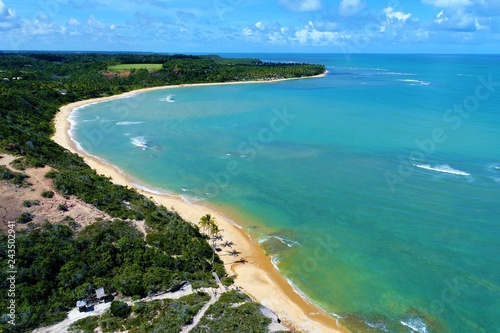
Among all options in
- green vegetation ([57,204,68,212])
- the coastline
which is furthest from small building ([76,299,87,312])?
the coastline

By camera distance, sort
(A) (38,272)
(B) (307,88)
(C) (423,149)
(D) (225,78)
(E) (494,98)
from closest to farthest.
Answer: (A) (38,272) → (C) (423,149) → (E) (494,98) → (B) (307,88) → (D) (225,78)

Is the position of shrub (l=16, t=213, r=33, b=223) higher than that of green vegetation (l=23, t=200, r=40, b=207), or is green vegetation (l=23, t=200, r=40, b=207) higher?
green vegetation (l=23, t=200, r=40, b=207)

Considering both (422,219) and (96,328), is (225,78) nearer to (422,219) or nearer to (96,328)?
(422,219)

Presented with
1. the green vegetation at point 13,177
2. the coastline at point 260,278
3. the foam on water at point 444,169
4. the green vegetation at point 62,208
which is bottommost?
the coastline at point 260,278

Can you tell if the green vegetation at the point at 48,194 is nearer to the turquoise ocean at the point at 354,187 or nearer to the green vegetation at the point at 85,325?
the green vegetation at the point at 85,325

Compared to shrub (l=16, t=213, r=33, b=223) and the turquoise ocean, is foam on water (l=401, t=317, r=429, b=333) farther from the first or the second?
shrub (l=16, t=213, r=33, b=223)

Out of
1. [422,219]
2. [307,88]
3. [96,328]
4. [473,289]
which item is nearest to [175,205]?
[96,328]

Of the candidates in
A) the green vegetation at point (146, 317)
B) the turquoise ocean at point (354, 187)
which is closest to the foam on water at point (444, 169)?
the turquoise ocean at point (354, 187)

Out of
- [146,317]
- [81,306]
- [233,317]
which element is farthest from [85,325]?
[233,317]
